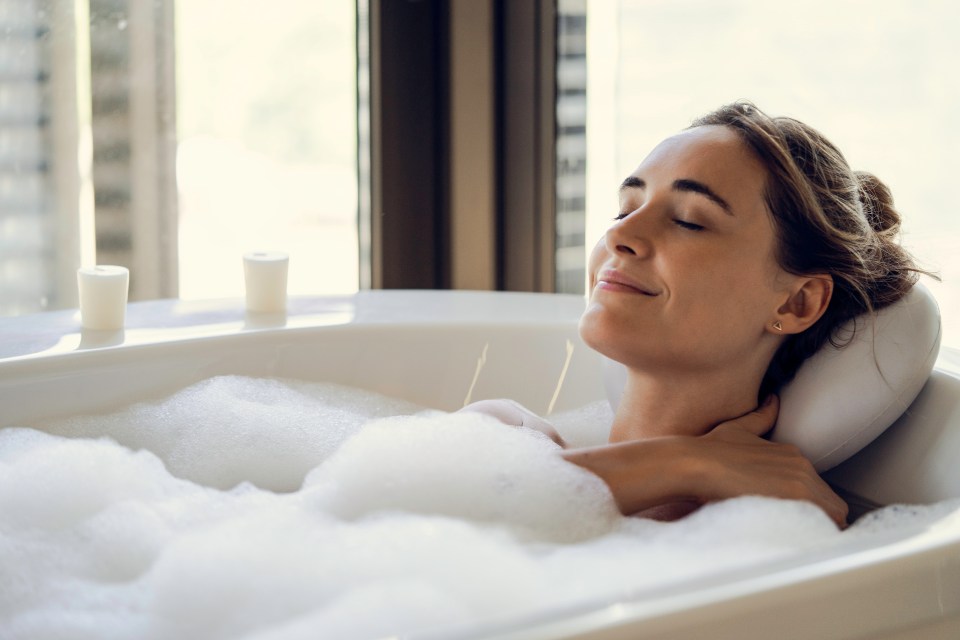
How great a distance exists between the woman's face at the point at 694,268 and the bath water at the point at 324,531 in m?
0.20

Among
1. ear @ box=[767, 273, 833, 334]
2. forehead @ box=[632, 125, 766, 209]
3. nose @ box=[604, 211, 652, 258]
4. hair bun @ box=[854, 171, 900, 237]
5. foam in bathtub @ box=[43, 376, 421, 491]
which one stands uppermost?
forehead @ box=[632, 125, 766, 209]

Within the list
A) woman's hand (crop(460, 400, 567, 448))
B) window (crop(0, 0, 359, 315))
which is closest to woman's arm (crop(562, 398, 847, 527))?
woman's hand (crop(460, 400, 567, 448))

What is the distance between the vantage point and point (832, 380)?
1.36 metres

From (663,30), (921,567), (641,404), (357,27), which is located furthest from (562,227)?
(921,567)

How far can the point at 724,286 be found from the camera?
1.35 metres

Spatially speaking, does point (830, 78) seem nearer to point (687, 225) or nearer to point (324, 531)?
point (687, 225)

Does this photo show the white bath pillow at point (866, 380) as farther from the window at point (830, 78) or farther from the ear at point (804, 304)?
the window at point (830, 78)

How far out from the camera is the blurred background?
2287 millimetres

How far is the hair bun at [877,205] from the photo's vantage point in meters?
1.45

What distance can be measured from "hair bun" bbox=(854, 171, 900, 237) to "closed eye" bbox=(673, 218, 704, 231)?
261 millimetres

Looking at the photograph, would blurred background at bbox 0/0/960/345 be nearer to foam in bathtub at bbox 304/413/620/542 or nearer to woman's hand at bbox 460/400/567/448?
woman's hand at bbox 460/400/567/448

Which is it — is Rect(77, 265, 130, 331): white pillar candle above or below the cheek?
below

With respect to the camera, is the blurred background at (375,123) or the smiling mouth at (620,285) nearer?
the smiling mouth at (620,285)

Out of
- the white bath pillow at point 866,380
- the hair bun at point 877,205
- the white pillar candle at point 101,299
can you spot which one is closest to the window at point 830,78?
the hair bun at point 877,205
